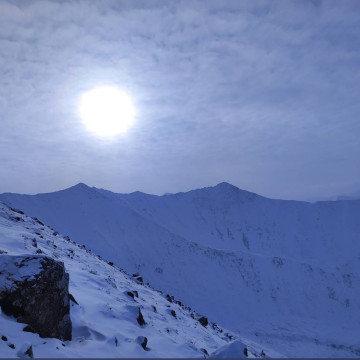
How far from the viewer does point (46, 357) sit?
6375mm

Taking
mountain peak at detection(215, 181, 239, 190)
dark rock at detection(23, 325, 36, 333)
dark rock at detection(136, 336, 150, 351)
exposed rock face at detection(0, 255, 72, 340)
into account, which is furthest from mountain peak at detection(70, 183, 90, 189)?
dark rock at detection(23, 325, 36, 333)

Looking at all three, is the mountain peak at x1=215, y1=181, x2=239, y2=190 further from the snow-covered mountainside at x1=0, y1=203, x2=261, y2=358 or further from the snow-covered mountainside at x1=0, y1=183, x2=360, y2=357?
the snow-covered mountainside at x1=0, y1=203, x2=261, y2=358

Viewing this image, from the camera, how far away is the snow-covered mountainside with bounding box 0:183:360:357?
40125mm

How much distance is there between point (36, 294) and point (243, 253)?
5100 centimetres

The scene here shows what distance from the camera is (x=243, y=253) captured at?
55469 millimetres

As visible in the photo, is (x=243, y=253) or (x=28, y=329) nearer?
(x=28, y=329)

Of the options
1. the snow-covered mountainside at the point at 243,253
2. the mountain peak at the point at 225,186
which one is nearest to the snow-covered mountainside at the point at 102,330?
the snow-covered mountainside at the point at 243,253

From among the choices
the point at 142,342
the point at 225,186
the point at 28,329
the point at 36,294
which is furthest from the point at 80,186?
the point at 28,329

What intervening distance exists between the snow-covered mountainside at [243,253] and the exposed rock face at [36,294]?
95.0ft

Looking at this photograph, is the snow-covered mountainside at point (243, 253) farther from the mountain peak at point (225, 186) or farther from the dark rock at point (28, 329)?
the dark rock at point (28, 329)

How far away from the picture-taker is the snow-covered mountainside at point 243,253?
4012 cm

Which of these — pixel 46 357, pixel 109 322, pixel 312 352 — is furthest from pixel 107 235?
pixel 46 357

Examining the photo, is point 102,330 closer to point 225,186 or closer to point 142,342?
point 142,342

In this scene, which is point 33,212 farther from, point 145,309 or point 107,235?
point 145,309
